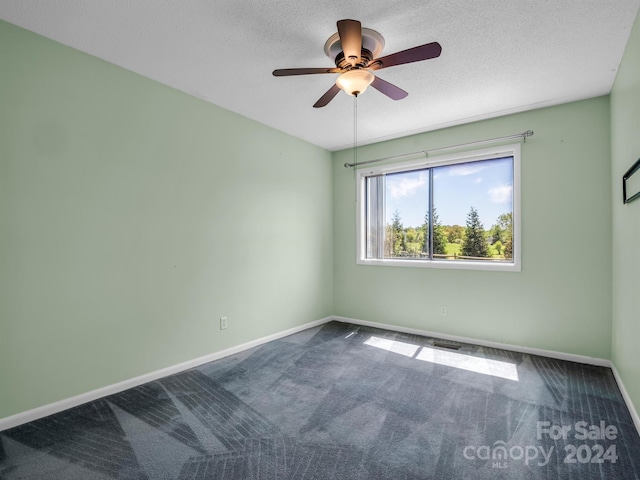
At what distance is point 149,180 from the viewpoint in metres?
2.84

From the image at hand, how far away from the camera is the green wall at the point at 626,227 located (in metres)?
2.13

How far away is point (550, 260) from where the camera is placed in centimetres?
338

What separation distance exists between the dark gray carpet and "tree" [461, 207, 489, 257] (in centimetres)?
130

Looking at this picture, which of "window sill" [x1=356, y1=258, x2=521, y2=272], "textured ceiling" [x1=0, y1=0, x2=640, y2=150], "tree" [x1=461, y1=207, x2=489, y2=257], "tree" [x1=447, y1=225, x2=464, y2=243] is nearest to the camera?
"textured ceiling" [x1=0, y1=0, x2=640, y2=150]

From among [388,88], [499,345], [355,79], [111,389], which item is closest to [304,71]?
[355,79]

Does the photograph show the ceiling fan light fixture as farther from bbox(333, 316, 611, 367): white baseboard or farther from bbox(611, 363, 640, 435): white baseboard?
bbox(333, 316, 611, 367): white baseboard

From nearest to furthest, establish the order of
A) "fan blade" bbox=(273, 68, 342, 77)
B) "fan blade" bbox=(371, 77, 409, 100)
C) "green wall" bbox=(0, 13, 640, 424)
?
"fan blade" bbox=(273, 68, 342, 77) → "green wall" bbox=(0, 13, 640, 424) → "fan blade" bbox=(371, 77, 409, 100)

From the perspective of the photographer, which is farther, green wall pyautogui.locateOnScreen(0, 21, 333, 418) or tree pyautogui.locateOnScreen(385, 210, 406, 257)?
tree pyautogui.locateOnScreen(385, 210, 406, 257)

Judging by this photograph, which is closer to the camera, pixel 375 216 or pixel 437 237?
pixel 437 237

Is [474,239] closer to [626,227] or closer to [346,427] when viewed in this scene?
[626,227]

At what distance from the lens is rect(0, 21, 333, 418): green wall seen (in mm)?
2170

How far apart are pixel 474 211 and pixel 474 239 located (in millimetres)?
339

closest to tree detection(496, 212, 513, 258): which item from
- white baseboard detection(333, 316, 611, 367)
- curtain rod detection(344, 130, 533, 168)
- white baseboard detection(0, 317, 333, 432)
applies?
curtain rod detection(344, 130, 533, 168)

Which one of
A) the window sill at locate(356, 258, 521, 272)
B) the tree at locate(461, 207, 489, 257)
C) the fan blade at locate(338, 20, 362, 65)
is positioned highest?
the fan blade at locate(338, 20, 362, 65)
